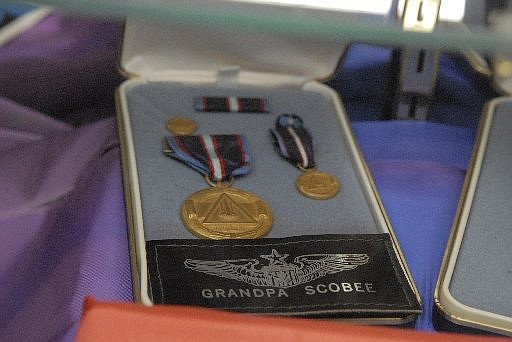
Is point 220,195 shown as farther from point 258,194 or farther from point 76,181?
point 76,181

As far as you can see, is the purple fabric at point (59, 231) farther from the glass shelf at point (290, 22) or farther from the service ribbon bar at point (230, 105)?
the glass shelf at point (290, 22)

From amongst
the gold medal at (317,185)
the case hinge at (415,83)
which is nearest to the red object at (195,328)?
the gold medal at (317,185)

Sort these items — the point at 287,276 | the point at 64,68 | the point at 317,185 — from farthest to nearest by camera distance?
the point at 64,68, the point at 317,185, the point at 287,276

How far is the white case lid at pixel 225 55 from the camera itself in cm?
77

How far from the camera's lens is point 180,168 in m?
0.63

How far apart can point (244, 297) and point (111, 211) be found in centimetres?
16

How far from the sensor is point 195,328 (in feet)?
1.23

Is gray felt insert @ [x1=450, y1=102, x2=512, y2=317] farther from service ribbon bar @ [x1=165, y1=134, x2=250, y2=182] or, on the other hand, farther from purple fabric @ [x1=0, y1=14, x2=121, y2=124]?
purple fabric @ [x1=0, y1=14, x2=121, y2=124]

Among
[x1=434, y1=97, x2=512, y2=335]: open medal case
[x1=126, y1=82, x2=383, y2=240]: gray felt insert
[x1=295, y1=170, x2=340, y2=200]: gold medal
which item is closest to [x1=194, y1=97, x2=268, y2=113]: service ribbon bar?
[x1=126, y1=82, x2=383, y2=240]: gray felt insert

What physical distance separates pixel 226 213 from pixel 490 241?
21 centimetres

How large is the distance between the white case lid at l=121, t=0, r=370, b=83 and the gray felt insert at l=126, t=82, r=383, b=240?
1.2 inches

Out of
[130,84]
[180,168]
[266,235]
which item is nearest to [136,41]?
[130,84]

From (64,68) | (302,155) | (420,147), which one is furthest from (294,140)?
(64,68)

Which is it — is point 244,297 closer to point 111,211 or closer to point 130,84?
point 111,211
